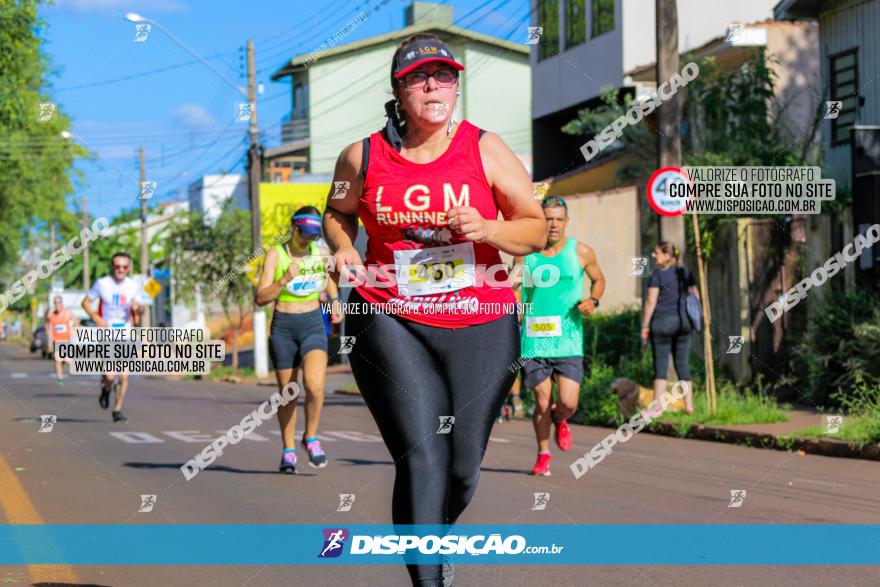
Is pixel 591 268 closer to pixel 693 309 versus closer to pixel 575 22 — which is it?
pixel 693 309

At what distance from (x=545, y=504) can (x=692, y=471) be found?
2655 mm

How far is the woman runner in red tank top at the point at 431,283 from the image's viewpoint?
4.65 metres

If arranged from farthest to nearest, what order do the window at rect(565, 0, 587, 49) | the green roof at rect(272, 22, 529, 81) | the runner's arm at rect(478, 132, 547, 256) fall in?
the green roof at rect(272, 22, 529, 81)
the window at rect(565, 0, 587, 49)
the runner's arm at rect(478, 132, 547, 256)

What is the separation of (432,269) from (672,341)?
10.6 m

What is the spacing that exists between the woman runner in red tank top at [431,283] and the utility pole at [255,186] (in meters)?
25.7

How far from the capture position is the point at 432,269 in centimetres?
470

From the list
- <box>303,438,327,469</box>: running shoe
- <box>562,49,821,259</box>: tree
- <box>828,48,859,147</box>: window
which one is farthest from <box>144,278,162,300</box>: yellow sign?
<box>303,438,327,469</box>: running shoe

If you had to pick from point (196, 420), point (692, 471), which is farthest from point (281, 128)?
point (692, 471)

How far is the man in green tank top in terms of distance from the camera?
9945mm

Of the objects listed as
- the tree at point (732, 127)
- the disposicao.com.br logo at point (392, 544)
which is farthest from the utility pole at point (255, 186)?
the disposicao.com.br logo at point (392, 544)

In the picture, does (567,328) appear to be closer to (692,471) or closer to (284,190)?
(692,471)

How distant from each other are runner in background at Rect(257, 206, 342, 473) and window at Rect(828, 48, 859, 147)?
13.6 metres

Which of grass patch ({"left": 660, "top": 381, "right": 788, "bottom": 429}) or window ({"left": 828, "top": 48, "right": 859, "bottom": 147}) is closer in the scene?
grass patch ({"left": 660, "top": 381, "right": 788, "bottom": 429})

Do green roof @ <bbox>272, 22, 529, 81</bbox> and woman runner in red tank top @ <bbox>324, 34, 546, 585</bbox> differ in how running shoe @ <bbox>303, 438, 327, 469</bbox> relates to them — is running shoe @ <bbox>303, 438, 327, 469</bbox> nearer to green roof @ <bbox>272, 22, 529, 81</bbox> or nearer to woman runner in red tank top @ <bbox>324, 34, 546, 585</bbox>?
woman runner in red tank top @ <bbox>324, 34, 546, 585</bbox>
